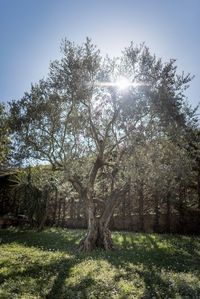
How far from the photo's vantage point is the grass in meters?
11.2

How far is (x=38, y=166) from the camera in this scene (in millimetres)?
25391

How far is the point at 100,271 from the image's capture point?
550 inches

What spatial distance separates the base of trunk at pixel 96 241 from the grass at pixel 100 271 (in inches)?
23.7

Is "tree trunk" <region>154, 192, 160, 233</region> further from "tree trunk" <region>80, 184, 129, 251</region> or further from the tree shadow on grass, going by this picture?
"tree trunk" <region>80, 184, 129, 251</region>

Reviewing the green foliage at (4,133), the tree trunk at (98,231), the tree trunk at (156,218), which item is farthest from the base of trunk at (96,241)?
the tree trunk at (156,218)

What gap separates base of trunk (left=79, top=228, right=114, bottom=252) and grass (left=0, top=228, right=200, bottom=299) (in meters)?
0.60

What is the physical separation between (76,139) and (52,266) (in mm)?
9329

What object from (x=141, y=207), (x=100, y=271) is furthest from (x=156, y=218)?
(x=100, y=271)

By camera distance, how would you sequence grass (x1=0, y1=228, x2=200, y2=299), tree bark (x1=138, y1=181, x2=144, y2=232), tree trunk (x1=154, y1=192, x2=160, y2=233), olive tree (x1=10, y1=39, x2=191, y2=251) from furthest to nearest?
1. tree bark (x1=138, y1=181, x2=144, y2=232)
2. tree trunk (x1=154, y1=192, x2=160, y2=233)
3. olive tree (x1=10, y1=39, x2=191, y2=251)
4. grass (x1=0, y1=228, x2=200, y2=299)

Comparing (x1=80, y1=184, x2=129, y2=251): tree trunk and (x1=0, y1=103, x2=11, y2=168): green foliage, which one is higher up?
(x1=0, y1=103, x2=11, y2=168): green foliage

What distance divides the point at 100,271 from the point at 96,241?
272 inches

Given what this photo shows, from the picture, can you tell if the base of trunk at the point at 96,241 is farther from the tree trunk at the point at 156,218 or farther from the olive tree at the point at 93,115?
the tree trunk at the point at 156,218

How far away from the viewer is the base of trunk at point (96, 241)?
20219mm

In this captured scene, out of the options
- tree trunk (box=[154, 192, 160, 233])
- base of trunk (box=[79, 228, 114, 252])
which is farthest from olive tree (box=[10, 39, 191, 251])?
tree trunk (box=[154, 192, 160, 233])
